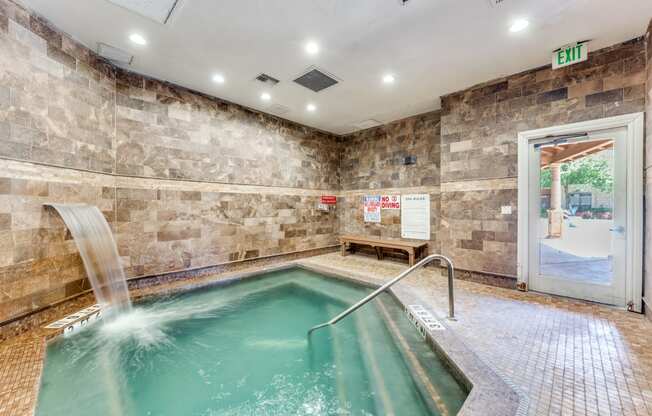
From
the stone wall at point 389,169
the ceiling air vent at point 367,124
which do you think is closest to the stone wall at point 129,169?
the stone wall at point 389,169

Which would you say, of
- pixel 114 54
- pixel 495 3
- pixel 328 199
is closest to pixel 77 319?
pixel 114 54

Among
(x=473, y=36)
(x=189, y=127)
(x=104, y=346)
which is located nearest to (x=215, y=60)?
(x=189, y=127)

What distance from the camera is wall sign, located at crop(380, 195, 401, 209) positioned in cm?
561

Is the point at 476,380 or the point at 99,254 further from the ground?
the point at 99,254

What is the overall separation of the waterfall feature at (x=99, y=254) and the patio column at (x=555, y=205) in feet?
18.6

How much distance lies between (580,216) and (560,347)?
6.55ft

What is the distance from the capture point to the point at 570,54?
2.96 metres

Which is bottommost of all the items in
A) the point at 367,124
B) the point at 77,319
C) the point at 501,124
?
the point at 77,319

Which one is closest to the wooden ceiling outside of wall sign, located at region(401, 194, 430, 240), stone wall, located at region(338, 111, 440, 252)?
stone wall, located at region(338, 111, 440, 252)

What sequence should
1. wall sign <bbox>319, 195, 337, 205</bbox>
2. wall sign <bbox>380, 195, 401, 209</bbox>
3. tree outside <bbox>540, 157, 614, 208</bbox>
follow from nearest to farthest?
tree outside <bbox>540, 157, 614, 208</bbox> → wall sign <bbox>380, 195, 401, 209</bbox> → wall sign <bbox>319, 195, 337, 205</bbox>

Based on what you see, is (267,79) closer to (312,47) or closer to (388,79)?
(312,47)

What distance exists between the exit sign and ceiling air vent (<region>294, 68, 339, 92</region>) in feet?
9.07

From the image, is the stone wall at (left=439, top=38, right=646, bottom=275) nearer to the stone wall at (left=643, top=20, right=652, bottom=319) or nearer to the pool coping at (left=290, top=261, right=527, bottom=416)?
the stone wall at (left=643, top=20, right=652, bottom=319)

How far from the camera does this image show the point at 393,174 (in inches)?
226
